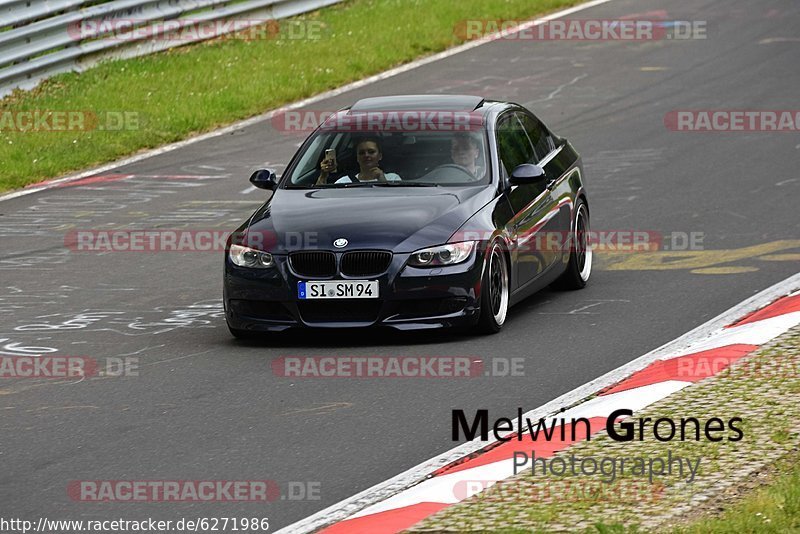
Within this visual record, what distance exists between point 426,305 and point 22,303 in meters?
3.51

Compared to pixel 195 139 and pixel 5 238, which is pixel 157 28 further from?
pixel 5 238

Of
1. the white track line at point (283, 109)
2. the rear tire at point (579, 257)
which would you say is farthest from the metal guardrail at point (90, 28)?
the rear tire at point (579, 257)

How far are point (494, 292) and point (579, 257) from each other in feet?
6.18

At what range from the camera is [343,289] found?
10.4 metres

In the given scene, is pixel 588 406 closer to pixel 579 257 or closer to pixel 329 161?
pixel 329 161

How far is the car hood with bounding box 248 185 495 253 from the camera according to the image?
1048 centimetres

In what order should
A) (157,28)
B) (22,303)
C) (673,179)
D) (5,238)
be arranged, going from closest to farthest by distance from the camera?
(22,303), (5,238), (673,179), (157,28)

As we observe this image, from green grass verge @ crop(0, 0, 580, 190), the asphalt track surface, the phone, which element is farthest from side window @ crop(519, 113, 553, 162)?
green grass verge @ crop(0, 0, 580, 190)

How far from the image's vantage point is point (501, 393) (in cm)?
912

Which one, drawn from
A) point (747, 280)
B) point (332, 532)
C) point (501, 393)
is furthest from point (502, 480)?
point (747, 280)

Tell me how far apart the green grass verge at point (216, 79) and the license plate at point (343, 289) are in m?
8.09

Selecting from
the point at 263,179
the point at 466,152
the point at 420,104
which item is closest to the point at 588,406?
the point at 466,152

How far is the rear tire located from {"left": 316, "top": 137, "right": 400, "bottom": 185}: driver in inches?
69.2

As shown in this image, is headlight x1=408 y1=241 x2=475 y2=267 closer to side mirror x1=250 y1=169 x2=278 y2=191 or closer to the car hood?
the car hood
